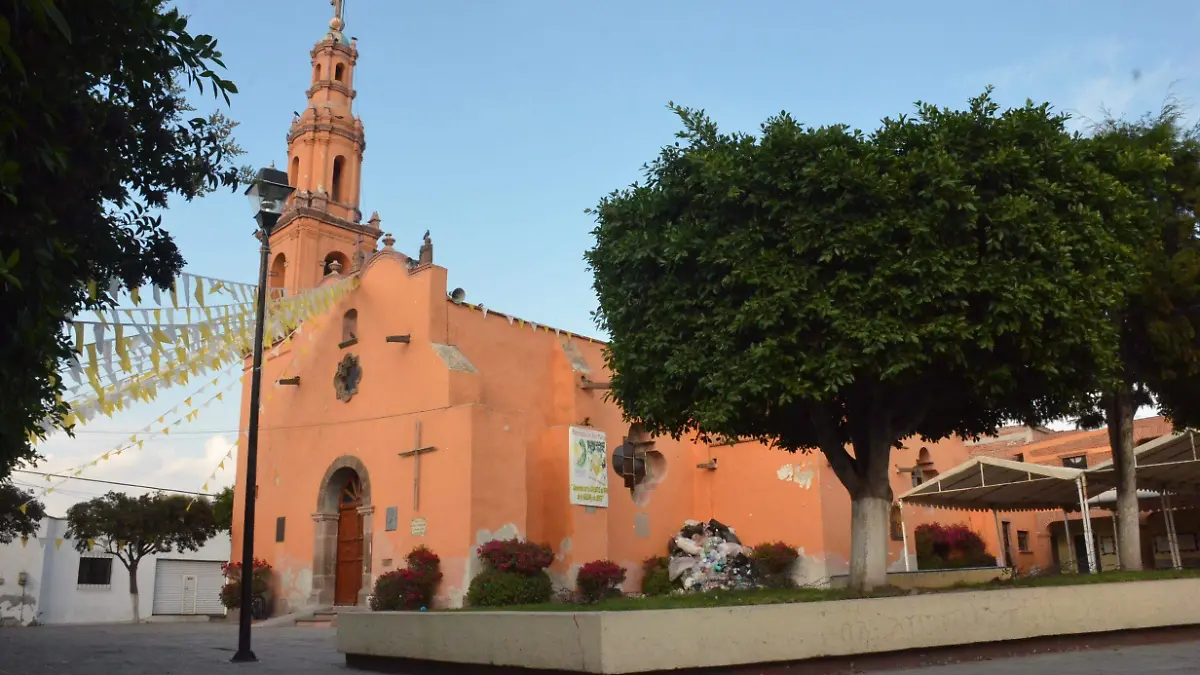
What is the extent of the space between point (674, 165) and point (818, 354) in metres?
3.21

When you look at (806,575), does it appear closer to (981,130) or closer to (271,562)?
(271,562)

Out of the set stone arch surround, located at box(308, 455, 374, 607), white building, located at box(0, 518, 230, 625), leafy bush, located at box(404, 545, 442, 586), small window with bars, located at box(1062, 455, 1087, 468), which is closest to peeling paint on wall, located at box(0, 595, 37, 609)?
white building, located at box(0, 518, 230, 625)

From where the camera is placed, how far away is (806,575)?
2370 centimetres

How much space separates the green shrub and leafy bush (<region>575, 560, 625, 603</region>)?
153 centimetres

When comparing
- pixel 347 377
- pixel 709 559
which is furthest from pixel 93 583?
pixel 709 559

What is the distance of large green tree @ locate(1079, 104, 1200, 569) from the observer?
1395cm

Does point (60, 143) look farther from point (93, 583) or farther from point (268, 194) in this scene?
point (93, 583)

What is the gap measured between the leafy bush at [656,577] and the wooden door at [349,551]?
6.88 metres

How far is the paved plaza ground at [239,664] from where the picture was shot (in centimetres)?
930

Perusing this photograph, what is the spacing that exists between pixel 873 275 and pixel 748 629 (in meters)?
4.14

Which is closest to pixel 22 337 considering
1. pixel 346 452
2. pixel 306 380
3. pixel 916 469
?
pixel 346 452

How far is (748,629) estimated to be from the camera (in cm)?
884

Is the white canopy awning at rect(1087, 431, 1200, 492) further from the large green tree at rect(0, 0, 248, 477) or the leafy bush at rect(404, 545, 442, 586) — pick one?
the large green tree at rect(0, 0, 248, 477)

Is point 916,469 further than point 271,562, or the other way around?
point 916,469
